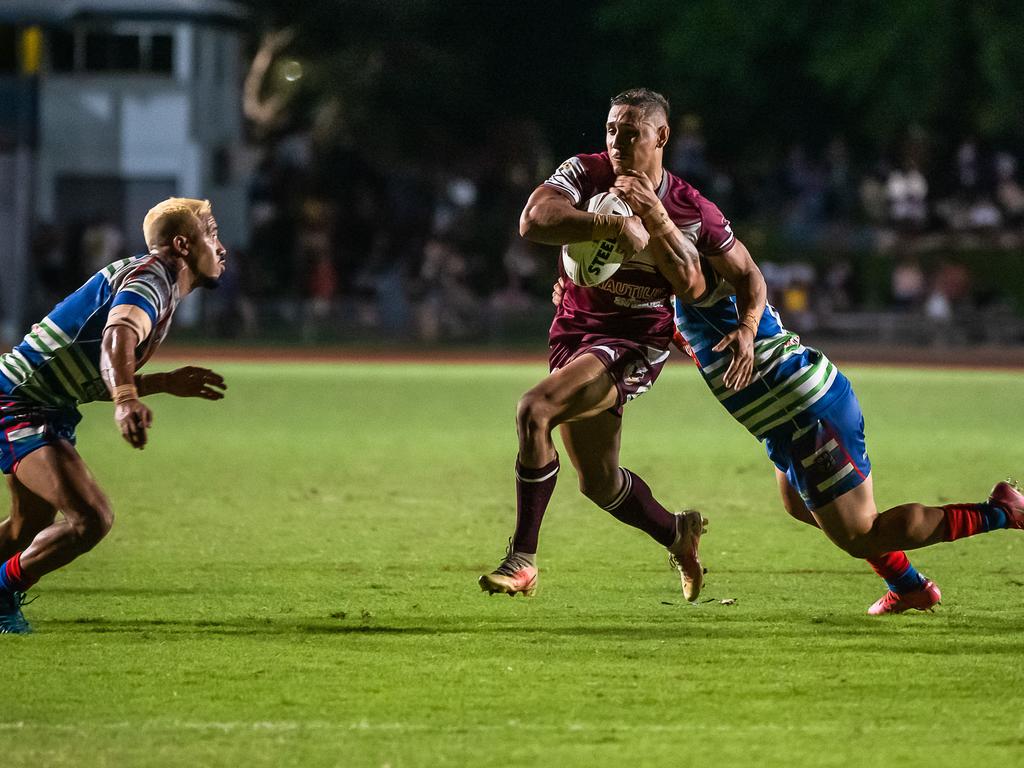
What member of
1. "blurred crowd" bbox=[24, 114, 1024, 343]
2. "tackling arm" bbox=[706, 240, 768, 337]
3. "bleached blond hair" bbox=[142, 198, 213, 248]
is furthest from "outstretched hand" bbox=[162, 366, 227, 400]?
"blurred crowd" bbox=[24, 114, 1024, 343]

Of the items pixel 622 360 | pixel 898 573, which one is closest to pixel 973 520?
pixel 898 573

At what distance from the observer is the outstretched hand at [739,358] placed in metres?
7.11

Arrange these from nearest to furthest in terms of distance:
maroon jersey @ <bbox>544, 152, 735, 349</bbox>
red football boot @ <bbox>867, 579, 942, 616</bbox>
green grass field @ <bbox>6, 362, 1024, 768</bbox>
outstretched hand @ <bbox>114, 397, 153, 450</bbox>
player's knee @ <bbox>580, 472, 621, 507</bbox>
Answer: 1. green grass field @ <bbox>6, 362, 1024, 768</bbox>
2. outstretched hand @ <bbox>114, 397, 153, 450</bbox>
3. maroon jersey @ <bbox>544, 152, 735, 349</bbox>
4. red football boot @ <bbox>867, 579, 942, 616</bbox>
5. player's knee @ <bbox>580, 472, 621, 507</bbox>

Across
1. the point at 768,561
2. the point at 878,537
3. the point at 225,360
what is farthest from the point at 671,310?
the point at 225,360

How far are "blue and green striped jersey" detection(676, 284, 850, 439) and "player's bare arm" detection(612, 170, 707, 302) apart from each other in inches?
10.8

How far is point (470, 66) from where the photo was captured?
1715 inches

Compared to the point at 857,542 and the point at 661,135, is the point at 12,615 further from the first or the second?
the point at 857,542

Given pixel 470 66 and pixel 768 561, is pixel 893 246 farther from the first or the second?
pixel 768 561

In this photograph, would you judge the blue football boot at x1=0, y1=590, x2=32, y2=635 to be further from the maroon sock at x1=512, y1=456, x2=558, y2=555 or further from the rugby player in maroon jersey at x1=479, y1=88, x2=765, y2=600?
the maroon sock at x1=512, y1=456, x2=558, y2=555

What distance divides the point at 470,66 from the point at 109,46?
8.73m

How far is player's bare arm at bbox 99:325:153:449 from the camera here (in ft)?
21.8

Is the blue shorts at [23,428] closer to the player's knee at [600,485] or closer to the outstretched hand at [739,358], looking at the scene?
the player's knee at [600,485]

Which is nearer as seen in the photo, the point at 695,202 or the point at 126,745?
the point at 126,745

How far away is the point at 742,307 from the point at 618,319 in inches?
29.3
